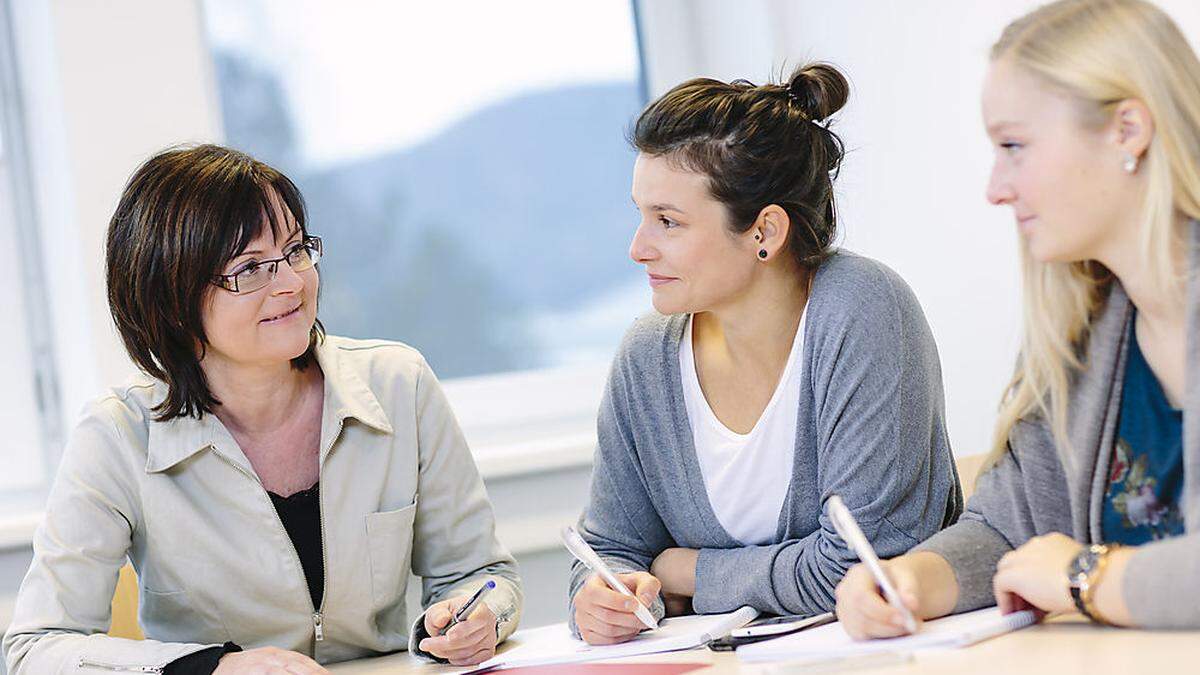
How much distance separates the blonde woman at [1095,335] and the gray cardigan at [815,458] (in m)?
0.26

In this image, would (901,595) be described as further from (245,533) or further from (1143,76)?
(245,533)

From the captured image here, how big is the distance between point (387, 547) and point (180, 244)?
523mm

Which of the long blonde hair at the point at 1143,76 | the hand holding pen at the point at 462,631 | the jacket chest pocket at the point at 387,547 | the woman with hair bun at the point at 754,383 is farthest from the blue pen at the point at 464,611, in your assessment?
the long blonde hair at the point at 1143,76

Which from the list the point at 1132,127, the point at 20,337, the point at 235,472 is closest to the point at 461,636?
the point at 235,472

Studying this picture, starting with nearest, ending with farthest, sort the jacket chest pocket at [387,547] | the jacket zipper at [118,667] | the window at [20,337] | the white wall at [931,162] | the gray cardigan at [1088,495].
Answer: the gray cardigan at [1088,495]
the jacket zipper at [118,667]
the jacket chest pocket at [387,547]
the white wall at [931,162]
the window at [20,337]

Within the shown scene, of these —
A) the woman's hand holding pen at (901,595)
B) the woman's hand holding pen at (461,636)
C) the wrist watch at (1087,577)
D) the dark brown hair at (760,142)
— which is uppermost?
the dark brown hair at (760,142)

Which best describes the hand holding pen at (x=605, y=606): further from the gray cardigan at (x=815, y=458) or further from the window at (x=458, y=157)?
the window at (x=458, y=157)

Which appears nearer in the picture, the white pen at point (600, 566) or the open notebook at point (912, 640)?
the open notebook at point (912, 640)

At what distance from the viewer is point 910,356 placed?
1.79 meters

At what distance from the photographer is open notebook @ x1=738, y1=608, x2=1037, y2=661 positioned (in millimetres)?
1271

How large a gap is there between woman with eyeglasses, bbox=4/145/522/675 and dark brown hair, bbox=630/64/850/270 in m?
0.56

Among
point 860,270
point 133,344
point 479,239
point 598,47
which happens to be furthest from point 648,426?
point 598,47

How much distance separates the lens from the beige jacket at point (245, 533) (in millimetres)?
1858

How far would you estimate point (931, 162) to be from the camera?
2754mm
